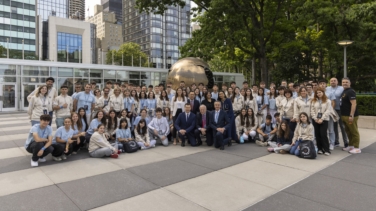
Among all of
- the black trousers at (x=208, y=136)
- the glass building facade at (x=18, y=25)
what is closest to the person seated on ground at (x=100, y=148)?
the black trousers at (x=208, y=136)

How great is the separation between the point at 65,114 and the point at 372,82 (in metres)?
25.5

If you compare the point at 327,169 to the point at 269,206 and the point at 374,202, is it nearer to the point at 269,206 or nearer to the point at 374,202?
the point at 374,202

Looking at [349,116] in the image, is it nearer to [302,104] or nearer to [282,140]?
[302,104]

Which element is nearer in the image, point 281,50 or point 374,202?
point 374,202

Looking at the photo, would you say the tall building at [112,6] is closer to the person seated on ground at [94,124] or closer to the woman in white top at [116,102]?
the woman in white top at [116,102]

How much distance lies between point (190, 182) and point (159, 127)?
3.59 m

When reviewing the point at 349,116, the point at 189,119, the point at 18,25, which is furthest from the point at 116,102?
the point at 18,25

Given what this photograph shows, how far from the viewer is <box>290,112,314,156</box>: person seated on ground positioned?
646 centimetres

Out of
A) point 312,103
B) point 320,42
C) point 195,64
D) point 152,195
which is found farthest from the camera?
point 320,42

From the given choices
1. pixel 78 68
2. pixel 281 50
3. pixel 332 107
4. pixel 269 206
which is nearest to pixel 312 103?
pixel 332 107

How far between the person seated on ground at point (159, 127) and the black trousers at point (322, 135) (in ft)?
13.9

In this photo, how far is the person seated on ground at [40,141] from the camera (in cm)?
566

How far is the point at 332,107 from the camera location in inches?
281

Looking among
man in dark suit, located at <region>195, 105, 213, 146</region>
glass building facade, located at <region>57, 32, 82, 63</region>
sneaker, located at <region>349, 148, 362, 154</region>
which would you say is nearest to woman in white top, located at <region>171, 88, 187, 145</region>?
man in dark suit, located at <region>195, 105, 213, 146</region>
